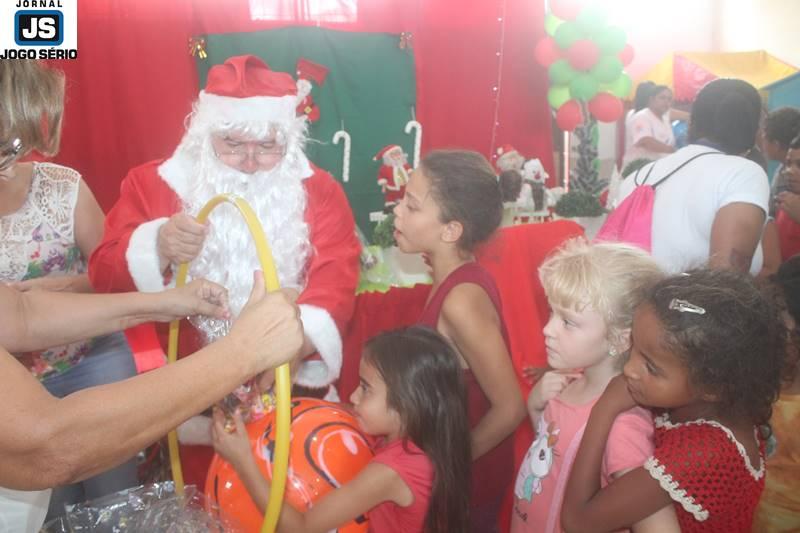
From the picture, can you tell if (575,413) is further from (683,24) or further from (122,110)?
(683,24)

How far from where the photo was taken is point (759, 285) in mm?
1669

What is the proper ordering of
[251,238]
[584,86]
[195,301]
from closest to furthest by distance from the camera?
[195,301] → [251,238] → [584,86]

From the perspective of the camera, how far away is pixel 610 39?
5195 mm

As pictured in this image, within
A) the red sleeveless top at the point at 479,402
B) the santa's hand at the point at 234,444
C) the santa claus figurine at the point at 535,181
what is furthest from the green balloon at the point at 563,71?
the santa's hand at the point at 234,444

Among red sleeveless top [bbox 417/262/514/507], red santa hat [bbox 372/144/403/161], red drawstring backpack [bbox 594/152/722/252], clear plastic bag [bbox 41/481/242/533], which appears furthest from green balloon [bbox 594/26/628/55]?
clear plastic bag [bbox 41/481/242/533]

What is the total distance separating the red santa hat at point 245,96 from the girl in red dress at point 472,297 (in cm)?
75

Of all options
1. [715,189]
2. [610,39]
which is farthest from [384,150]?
[715,189]

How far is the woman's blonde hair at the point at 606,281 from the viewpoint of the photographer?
1907 mm

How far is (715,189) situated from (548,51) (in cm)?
314

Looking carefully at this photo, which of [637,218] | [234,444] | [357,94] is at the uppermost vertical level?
[357,94]

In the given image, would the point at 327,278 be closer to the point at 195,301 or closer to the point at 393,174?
the point at 195,301

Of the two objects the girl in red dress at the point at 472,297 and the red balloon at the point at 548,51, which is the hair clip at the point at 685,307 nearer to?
the girl in red dress at the point at 472,297

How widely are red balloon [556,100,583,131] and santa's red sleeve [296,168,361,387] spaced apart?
3041 millimetres

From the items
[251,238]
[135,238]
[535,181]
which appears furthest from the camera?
[535,181]
